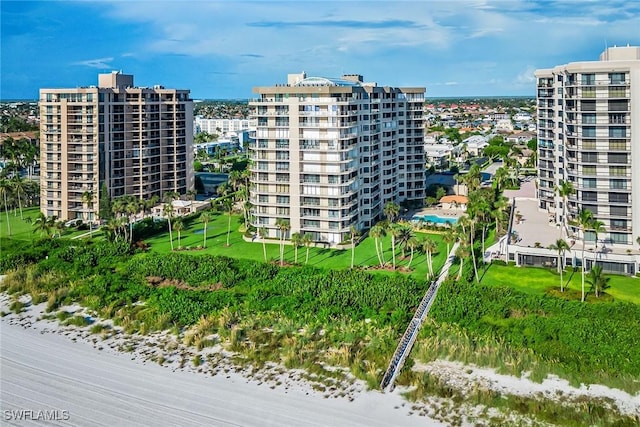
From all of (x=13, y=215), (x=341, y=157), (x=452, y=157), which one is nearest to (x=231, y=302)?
(x=341, y=157)

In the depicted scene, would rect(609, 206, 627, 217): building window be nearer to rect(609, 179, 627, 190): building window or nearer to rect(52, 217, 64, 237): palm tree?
rect(609, 179, 627, 190): building window

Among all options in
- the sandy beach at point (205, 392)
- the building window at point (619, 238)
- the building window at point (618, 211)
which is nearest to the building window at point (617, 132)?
the building window at point (618, 211)

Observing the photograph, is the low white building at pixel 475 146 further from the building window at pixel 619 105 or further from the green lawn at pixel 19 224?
the green lawn at pixel 19 224

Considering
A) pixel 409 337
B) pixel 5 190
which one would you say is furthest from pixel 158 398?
pixel 5 190

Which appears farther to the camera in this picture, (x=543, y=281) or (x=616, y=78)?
(x=616, y=78)

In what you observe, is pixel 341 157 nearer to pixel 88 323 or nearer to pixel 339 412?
pixel 88 323

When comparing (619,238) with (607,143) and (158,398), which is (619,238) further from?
(158,398)
